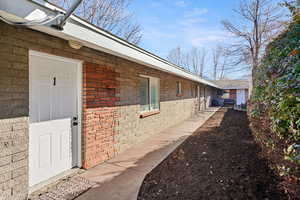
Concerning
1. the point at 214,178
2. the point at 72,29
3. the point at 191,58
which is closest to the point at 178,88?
the point at 214,178

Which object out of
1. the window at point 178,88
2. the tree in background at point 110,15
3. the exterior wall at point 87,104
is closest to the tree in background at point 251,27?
the window at point 178,88

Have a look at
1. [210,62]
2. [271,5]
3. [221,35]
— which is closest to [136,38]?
A: [221,35]

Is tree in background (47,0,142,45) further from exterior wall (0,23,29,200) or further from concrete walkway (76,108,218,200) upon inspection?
exterior wall (0,23,29,200)

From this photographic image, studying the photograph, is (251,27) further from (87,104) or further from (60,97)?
(60,97)

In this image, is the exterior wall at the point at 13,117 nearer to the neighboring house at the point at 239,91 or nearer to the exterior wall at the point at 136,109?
the exterior wall at the point at 136,109

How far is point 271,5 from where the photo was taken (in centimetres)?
1562

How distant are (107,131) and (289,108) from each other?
3.64 meters

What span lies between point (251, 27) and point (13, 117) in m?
19.9

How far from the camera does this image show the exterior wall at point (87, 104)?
2.38 m

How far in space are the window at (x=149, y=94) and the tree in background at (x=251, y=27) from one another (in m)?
12.3

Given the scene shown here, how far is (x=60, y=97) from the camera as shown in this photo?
3.42 m

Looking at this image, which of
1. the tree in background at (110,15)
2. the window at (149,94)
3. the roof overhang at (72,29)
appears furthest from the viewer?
the tree in background at (110,15)

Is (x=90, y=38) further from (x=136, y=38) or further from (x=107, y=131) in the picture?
(x=136, y=38)

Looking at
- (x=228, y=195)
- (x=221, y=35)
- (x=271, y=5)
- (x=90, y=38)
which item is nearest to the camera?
(x=228, y=195)
